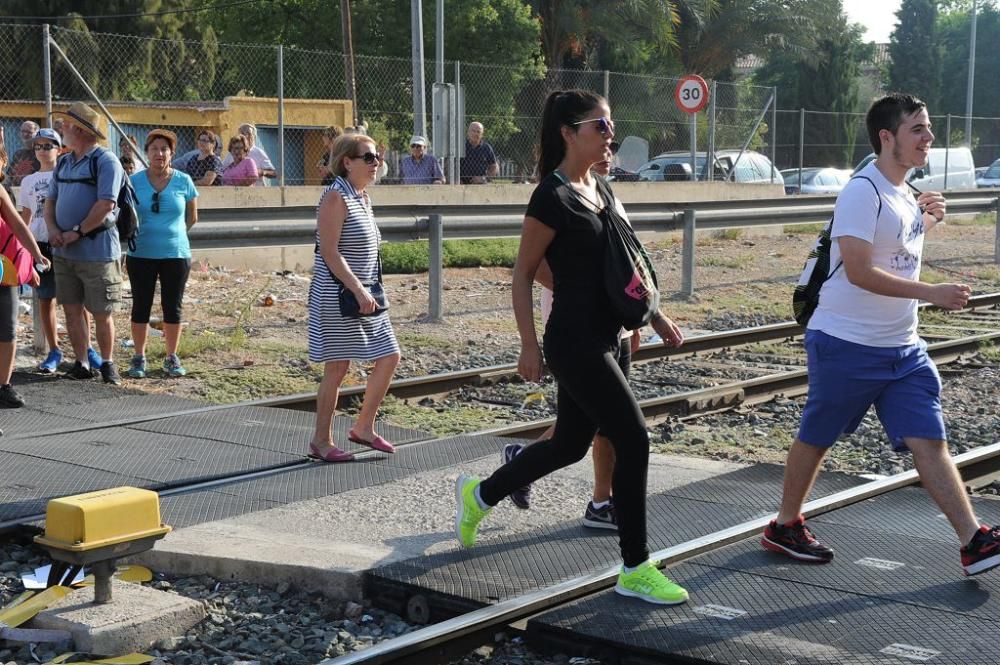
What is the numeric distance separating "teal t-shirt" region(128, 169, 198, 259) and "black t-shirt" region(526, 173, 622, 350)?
5796mm

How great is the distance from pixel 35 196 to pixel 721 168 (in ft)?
62.7

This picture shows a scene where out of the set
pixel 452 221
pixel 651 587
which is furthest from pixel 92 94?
pixel 651 587

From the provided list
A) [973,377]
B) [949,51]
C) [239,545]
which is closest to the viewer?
[239,545]

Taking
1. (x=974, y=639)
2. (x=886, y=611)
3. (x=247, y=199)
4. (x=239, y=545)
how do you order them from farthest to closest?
(x=247, y=199) < (x=239, y=545) < (x=886, y=611) < (x=974, y=639)

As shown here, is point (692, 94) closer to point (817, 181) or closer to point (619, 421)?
point (817, 181)

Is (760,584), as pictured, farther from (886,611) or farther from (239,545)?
(239,545)

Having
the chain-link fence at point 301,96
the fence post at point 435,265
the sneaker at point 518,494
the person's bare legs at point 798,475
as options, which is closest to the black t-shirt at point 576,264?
the person's bare legs at point 798,475

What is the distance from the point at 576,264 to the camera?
489 cm

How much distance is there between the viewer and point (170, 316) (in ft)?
33.1

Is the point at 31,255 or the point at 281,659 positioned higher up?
the point at 31,255

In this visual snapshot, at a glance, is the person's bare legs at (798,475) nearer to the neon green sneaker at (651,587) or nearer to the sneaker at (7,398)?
the neon green sneaker at (651,587)

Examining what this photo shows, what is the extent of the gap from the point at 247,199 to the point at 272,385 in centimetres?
802

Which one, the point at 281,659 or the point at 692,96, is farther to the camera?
the point at 692,96

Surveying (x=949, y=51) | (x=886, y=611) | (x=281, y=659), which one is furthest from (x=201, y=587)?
(x=949, y=51)
